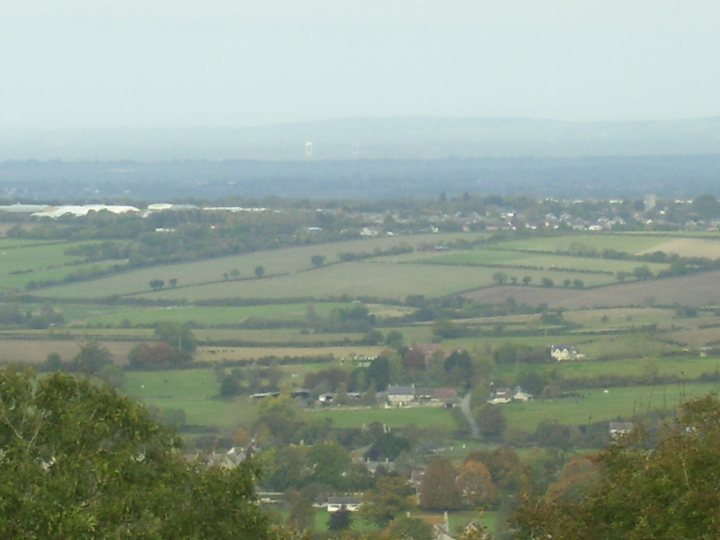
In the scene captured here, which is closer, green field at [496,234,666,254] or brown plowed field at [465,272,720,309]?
brown plowed field at [465,272,720,309]

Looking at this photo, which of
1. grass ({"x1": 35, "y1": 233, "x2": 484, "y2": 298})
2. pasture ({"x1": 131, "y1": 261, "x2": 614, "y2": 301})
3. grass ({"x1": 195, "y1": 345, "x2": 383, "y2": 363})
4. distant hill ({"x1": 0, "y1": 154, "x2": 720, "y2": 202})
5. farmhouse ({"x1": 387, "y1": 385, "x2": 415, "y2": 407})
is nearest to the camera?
farmhouse ({"x1": 387, "y1": 385, "x2": 415, "y2": 407})

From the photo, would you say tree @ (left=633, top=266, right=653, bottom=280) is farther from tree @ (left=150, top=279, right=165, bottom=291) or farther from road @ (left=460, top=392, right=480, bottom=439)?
road @ (left=460, top=392, right=480, bottom=439)

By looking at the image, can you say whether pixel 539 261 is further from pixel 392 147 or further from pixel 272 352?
pixel 392 147

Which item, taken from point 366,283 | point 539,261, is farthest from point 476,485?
point 539,261

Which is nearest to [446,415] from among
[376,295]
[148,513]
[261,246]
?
[376,295]

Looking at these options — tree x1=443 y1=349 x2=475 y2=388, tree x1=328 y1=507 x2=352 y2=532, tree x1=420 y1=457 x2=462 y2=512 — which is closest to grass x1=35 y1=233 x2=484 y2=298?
tree x1=443 y1=349 x2=475 y2=388

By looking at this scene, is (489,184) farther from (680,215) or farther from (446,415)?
(446,415)

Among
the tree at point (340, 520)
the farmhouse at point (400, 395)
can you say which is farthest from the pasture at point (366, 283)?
the tree at point (340, 520)
